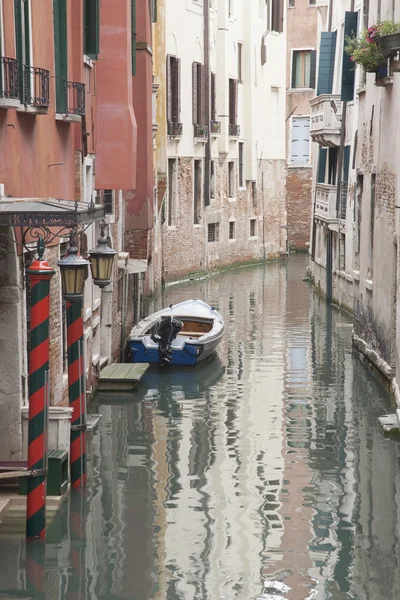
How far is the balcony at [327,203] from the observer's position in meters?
28.7

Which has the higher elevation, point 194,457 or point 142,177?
point 142,177

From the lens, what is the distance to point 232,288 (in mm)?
33469

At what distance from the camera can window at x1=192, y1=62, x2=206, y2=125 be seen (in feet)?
116

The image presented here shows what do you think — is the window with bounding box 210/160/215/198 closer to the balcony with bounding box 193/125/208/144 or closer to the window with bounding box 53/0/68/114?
the balcony with bounding box 193/125/208/144

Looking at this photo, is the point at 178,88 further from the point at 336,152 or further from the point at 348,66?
the point at 348,66

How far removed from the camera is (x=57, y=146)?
1284 centimetres

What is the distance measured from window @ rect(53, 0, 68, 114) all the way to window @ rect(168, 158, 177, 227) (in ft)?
70.8

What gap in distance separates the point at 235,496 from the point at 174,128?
76.0 feet

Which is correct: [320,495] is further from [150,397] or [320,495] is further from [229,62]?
[229,62]

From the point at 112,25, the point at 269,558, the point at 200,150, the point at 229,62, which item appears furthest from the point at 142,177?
the point at 229,62

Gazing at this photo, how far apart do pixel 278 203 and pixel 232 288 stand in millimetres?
12960

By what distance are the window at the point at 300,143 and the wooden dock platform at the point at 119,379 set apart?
3074 centimetres

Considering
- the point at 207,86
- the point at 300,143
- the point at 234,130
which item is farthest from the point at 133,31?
the point at 300,143

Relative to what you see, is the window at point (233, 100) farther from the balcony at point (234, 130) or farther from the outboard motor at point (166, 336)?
the outboard motor at point (166, 336)
